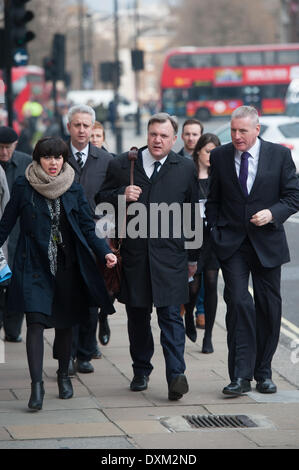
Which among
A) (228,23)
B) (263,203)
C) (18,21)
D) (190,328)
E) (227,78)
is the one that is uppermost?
(228,23)

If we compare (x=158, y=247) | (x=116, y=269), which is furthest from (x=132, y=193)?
(x=116, y=269)

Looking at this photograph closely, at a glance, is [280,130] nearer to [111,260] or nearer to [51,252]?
[111,260]

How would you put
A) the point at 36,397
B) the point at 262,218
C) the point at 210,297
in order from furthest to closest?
the point at 210,297 < the point at 262,218 < the point at 36,397

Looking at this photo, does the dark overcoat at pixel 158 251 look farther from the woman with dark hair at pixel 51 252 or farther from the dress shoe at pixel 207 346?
the dress shoe at pixel 207 346

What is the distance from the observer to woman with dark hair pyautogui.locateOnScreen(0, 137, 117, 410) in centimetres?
650

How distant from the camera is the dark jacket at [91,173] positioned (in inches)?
306

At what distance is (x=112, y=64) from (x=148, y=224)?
2819cm

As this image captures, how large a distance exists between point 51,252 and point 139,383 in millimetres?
1059

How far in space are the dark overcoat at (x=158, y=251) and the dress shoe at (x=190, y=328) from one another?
1566 millimetres

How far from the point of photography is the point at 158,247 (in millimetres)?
6812

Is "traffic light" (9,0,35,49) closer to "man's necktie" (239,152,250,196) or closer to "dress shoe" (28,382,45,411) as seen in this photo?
"man's necktie" (239,152,250,196)

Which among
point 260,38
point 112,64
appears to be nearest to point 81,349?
point 112,64

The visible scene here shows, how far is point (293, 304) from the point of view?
9164mm

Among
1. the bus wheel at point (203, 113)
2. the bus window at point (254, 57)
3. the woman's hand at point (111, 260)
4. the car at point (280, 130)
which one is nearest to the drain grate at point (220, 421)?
the woman's hand at point (111, 260)
